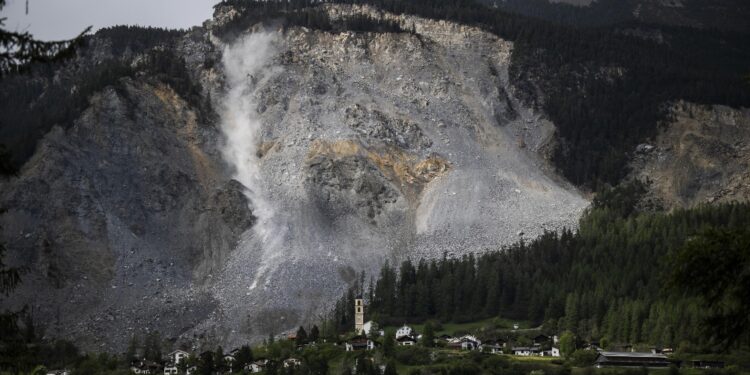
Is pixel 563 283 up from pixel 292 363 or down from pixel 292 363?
up

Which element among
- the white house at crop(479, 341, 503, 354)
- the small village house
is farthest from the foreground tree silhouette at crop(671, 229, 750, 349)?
the small village house

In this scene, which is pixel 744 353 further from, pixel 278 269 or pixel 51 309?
pixel 51 309

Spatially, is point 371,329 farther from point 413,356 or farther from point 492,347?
point 413,356

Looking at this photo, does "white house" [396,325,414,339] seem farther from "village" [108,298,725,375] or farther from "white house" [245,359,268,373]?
"white house" [245,359,268,373]

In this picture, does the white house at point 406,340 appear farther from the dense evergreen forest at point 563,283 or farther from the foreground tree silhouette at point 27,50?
the foreground tree silhouette at point 27,50

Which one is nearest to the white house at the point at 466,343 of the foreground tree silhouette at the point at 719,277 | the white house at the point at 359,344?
the white house at the point at 359,344

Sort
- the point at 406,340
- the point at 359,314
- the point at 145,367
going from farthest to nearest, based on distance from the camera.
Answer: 1. the point at 359,314
2. the point at 406,340
3. the point at 145,367

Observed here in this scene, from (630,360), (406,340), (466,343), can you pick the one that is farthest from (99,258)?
(630,360)
